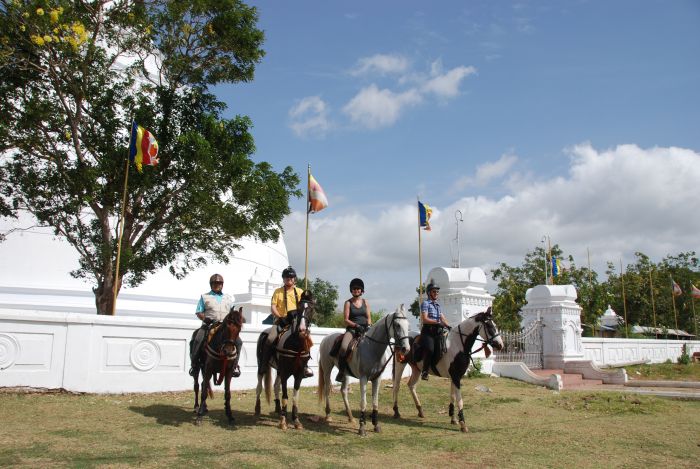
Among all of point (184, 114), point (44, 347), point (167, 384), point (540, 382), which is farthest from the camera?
point (540, 382)

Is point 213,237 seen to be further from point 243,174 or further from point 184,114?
point 184,114

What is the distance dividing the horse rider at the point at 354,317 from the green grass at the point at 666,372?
17.1 meters

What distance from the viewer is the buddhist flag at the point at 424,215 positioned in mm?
17250

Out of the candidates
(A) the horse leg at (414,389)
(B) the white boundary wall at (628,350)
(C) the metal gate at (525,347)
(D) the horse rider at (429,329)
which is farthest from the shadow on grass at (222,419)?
(B) the white boundary wall at (628,350)

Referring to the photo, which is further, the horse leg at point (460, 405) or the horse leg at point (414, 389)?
the horse leg at point (414, 389)

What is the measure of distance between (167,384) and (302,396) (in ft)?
9.91

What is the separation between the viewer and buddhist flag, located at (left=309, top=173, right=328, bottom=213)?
15664 mm

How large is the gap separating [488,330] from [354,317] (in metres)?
2.38

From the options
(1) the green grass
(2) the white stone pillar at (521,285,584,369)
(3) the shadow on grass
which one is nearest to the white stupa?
(3) the shadow on grass

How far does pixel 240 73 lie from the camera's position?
15.4 meters

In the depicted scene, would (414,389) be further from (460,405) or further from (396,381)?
(460,405)

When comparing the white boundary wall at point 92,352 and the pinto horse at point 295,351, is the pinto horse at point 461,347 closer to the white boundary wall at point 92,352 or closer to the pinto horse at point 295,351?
the pinto horse at point 295,351

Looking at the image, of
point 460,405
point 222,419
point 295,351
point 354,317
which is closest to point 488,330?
point 460,405

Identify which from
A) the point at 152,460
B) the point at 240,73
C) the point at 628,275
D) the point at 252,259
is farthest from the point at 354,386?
the point at 628,275
